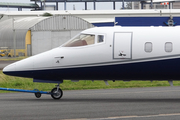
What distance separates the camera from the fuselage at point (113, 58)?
14.1 m

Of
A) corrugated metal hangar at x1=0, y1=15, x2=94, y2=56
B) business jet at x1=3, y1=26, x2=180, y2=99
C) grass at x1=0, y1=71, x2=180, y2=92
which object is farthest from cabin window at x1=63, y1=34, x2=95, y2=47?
corrugated metal hangar at x1=0, y1=15, x2=94, y2=56

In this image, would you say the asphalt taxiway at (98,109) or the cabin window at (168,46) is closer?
the asphalt taxiway at (98,109)

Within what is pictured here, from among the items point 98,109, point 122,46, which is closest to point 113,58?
point 122,46

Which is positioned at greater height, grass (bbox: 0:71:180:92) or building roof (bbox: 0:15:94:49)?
building roof (bbox: 0:15:94:49)

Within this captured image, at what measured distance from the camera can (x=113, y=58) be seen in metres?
14.2

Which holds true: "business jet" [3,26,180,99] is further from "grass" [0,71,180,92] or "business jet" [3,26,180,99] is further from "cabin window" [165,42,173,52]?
"grass" [0,71,180,92]

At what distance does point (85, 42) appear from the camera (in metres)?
14.4

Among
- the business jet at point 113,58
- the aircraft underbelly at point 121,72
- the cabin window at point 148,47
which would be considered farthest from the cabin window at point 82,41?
the cabin window at point 148,47

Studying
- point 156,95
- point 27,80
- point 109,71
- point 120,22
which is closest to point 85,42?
point 109,71

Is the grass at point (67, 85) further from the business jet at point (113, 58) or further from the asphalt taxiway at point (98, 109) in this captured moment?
the business jet at point (113, 58)

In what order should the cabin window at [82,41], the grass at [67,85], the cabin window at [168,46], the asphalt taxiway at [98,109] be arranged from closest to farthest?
1. the asphalt taxiway at [98,109]
2. the cabin window at [168,46]
3. the cabin window at [82,41]
4. the grass at [67,85]

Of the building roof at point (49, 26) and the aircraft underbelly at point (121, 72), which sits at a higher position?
the building roof at point (49, 26)

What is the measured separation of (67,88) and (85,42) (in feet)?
19.0

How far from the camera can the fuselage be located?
14.1m
